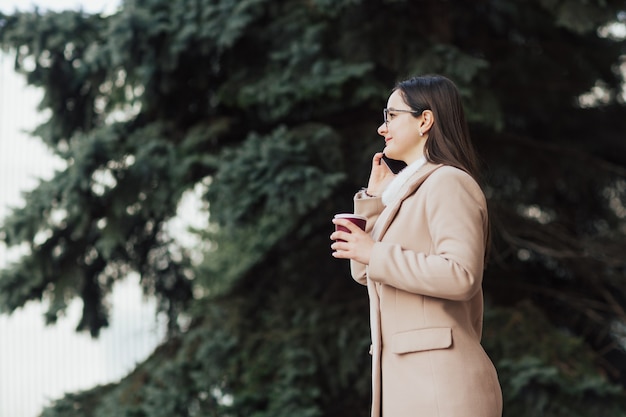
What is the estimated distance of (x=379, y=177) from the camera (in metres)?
2.69

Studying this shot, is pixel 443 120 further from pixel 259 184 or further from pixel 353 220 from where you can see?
pixel 259 184

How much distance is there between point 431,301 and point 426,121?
0.49 m

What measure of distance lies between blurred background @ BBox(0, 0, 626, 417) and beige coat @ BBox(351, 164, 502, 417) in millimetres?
2321

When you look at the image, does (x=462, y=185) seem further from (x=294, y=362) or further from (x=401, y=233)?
(x=294, y=362)

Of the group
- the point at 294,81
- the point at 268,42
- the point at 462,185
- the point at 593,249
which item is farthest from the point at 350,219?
the point at 593,249

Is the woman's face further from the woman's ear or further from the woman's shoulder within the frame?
the woman's shoulder

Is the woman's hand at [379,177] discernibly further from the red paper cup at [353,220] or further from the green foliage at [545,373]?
the green foliage at [545,373]

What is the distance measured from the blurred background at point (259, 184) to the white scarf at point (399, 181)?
7.17 feet

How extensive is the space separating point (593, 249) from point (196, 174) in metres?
2.64

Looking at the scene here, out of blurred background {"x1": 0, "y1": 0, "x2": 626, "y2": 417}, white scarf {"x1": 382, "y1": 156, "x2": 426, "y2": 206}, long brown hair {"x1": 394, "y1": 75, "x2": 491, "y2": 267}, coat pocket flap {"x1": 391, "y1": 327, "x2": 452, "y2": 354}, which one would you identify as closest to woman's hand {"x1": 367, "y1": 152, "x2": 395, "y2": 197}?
white scarf {"x1": 382, "y1": 156, "x2": 426, "y2": 206}

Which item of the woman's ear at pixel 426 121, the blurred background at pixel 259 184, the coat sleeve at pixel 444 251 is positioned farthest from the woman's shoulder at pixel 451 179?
the blurred background at pixel 259 184

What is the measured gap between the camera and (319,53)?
517 centimetres

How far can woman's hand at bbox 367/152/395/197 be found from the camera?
8.73 ft

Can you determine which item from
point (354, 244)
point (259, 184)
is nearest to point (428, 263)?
point (354, 244)
